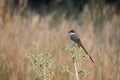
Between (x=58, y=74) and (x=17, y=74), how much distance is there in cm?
45

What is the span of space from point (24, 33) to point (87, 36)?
93cm

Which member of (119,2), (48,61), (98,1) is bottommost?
(119,2)

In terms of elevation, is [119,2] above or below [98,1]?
below

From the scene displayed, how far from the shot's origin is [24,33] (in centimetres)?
621

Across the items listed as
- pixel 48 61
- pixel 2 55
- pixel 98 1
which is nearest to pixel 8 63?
pixel 2 55

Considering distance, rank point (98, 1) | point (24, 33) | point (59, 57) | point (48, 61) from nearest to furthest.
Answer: point (48, 61) → point (59, 57) → point (24, 33) → point (98, 1)

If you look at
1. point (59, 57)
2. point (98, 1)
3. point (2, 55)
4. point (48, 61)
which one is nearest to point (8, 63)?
point (2, 55)

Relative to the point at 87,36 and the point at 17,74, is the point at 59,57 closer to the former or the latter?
the point at 17,74

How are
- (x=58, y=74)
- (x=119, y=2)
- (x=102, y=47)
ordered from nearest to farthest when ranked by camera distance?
(x=58, y=74)
(x=102, y=47)
(x=119, y=2)

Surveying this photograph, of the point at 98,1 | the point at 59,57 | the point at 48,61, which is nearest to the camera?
the point at 48,61

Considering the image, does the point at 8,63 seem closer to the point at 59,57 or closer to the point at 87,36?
the point at 59,57

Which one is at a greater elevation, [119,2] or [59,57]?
[59,57]

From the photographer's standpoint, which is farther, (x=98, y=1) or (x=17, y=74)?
(x=98, y=1)

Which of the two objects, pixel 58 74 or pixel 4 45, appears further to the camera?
pixel 4 45
